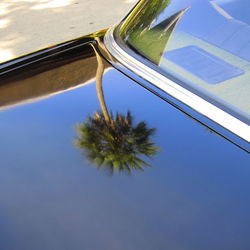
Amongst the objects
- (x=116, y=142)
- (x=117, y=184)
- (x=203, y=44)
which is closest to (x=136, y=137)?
(x=116, y=142)

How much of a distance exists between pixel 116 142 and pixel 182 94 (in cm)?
35

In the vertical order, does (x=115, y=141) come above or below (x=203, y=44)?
below

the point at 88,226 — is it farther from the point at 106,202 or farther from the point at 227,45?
the point at 227,45

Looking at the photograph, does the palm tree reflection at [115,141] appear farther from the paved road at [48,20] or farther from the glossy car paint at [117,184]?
the paved road at [48,20]

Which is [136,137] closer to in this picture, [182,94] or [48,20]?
[182,94]

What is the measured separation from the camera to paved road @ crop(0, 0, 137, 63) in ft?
16.1

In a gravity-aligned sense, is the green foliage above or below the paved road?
below

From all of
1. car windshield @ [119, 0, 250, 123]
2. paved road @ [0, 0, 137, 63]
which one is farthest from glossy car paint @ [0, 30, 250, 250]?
paved road @ [0, 0, 137, 63]

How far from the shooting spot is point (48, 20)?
5.52m

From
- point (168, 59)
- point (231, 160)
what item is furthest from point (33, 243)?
point (168, 59)

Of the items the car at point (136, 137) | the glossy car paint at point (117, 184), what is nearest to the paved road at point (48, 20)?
the car at point (136, 137)

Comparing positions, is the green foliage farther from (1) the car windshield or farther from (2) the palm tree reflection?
(1) the car windshield

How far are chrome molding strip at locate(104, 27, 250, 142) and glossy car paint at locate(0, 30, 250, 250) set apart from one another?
0.18ft

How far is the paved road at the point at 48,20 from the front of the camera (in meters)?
4.91
